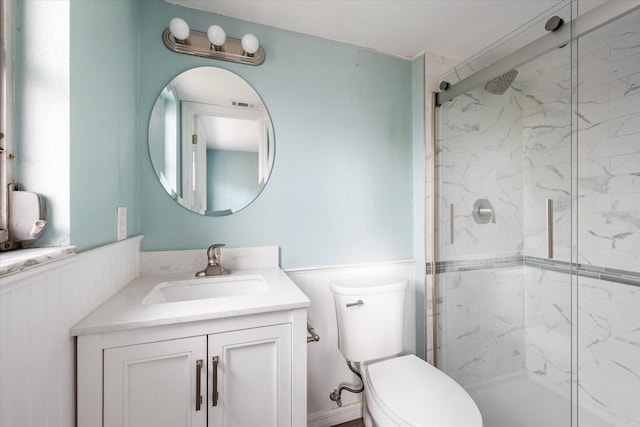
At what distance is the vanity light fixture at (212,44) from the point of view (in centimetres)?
121

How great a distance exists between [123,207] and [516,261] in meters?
1.92

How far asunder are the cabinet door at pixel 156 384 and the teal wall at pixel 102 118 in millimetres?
366

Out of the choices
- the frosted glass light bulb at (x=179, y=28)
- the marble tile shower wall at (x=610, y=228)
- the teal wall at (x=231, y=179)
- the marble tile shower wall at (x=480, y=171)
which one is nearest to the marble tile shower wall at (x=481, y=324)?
the marble tile shower wall at (x=480, y=171)

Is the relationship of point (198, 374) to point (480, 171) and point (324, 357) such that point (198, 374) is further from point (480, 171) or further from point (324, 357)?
point (480, 171)

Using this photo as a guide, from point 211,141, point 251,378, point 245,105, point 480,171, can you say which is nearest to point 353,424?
point 251,378

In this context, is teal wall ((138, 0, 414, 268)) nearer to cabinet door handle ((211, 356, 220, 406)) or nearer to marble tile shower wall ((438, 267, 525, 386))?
marble tile shower wall ((438, 267, 525, 386))

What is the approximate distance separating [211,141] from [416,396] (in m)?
1.46

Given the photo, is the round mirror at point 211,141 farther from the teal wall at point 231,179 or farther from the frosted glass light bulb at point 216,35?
the frosted glass light bulb at point 216,35

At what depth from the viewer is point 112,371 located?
760mm

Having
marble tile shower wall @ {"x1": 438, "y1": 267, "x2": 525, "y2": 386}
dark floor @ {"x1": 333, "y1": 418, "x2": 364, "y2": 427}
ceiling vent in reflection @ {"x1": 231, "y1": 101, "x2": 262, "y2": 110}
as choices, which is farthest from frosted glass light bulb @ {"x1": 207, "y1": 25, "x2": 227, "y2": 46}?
dark floor @ {"x1": 333, "y1": 418, "x2": 364, "y2": 427}

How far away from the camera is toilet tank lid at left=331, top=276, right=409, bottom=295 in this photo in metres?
1.30

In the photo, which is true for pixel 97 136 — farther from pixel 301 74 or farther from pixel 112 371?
pixel 301 74

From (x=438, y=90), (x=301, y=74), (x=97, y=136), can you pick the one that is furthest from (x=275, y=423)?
(x=438, y=90)

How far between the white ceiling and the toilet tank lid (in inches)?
54.4
